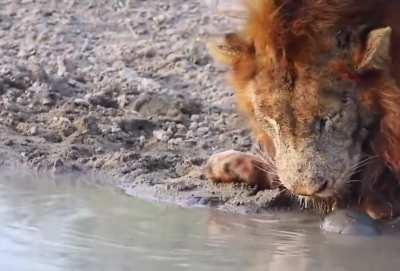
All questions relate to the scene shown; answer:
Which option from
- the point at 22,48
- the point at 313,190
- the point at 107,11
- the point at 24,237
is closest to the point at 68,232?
the point at 24,237

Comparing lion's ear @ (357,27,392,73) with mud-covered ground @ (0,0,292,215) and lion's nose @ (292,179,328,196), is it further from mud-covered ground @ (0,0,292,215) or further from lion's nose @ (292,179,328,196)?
mud-covered ground @ (0,0,292,215)

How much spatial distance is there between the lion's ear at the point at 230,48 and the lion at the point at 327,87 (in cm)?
8

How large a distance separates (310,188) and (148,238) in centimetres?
68

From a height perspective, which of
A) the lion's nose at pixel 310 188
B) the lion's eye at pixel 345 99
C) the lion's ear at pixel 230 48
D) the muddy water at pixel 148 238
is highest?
the lion's ear at pixel 230 48

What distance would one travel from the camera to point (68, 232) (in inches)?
184

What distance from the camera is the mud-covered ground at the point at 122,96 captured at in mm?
5844

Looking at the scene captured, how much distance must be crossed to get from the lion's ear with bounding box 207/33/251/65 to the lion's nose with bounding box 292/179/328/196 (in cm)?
67

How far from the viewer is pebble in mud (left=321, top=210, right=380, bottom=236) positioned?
500 cm

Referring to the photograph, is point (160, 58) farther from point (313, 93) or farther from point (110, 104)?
point (313, 93)

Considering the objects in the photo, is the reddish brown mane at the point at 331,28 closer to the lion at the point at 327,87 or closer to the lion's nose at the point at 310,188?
the lion at the point at 327,87

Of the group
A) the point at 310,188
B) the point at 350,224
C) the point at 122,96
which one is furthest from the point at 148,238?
the point at 122,96

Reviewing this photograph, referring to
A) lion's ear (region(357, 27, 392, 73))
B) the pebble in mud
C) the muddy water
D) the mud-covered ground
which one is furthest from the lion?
the mud-covered ground

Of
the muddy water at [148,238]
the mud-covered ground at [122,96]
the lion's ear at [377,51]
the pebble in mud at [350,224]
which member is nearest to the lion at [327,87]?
the lion's ear at [377,51]

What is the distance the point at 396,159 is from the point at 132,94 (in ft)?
7.36
